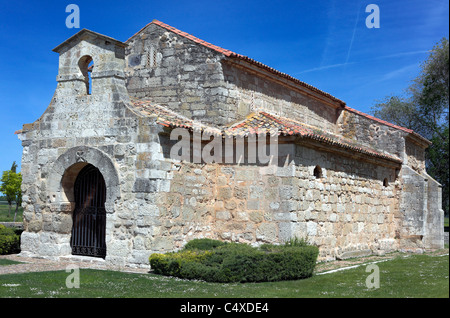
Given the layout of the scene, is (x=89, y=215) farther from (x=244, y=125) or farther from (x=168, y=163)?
(x=244, y=125)

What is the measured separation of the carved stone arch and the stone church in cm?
3

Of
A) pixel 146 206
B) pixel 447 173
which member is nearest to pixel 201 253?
pixel 146 206

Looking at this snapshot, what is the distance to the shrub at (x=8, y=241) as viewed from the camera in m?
13.9

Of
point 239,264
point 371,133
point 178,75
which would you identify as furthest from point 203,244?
point 371,133

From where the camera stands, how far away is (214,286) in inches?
382

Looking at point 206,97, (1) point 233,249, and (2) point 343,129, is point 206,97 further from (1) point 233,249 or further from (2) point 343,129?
(2) point 343,129

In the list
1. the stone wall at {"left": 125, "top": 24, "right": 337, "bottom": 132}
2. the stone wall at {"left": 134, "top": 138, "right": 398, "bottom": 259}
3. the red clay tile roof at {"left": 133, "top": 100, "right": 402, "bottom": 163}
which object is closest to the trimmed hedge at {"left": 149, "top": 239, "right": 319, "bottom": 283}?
the stone wall at {"left": 134, "top": 138, "right": 398, "bottom": 259}

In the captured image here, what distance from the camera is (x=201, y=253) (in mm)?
11203

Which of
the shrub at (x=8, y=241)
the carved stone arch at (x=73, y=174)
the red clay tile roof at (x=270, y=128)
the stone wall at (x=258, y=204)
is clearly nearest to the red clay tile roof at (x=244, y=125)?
the red clay tile roof at (x=270, y=128)

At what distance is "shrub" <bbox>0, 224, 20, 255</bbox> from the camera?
45.7ft

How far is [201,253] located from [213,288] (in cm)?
185

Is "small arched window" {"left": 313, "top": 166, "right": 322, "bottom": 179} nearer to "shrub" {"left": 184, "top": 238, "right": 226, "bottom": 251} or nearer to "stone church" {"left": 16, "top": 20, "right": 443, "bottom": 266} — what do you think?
"stone church" {"left": 16, "top": 20, "right": 443, "bottom": 266}

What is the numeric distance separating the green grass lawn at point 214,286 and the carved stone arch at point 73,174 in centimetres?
213

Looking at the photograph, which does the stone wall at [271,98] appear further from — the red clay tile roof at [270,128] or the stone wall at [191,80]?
the red clay tile roof at [270,128]
